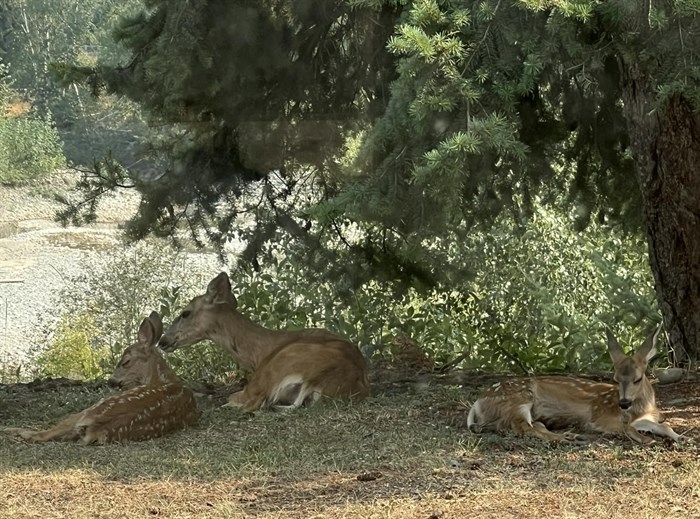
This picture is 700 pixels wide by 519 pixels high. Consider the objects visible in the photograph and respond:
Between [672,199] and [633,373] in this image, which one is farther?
[672,199]

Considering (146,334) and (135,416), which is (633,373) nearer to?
(135,416)

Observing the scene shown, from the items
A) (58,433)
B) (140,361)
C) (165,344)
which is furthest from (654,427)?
(165,344)

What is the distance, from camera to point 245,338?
9.95m

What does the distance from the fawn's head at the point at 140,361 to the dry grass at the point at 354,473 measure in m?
1.30

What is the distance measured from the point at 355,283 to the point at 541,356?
2.10 meters

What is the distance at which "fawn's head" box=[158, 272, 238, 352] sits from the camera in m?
10.1

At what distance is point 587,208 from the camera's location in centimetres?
1087

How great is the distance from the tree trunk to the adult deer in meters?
2.26

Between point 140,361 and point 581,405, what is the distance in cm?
343

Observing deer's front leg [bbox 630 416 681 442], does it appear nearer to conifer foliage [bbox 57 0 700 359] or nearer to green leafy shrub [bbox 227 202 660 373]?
conifer foliage [bbox 57 0 700 359]

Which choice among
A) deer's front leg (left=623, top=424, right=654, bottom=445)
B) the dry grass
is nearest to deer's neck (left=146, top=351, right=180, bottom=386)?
the dry grass

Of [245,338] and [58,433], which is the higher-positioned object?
[245,338]

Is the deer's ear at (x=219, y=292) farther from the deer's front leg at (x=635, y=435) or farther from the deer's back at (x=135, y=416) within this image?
the deer's front leg at (x=635, y=435)

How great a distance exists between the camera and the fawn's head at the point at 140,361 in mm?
9492
